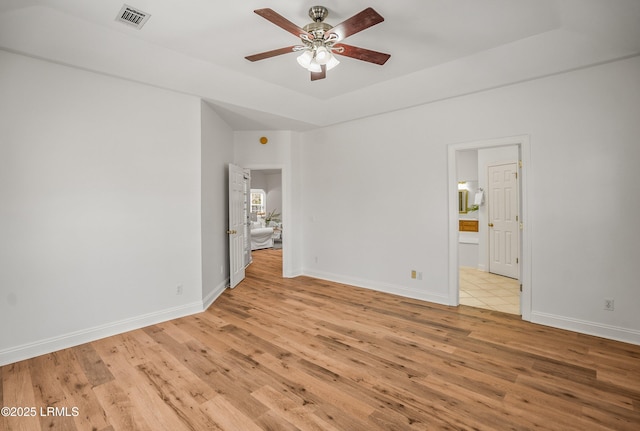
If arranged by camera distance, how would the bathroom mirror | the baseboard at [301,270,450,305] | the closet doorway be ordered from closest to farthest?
the baseboard at [301,270,450,305] < the bathroom mirror < the closet doorway

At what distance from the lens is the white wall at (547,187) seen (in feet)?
9.86

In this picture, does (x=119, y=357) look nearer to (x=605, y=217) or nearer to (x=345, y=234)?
(x=345, y=234)

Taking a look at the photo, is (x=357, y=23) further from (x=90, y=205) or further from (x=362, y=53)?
(x=90, y=205)

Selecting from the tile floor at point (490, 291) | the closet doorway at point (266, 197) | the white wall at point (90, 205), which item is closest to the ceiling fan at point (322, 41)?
the white wall at point (90, 205)

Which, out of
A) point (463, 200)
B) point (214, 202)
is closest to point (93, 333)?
point (214, 202)

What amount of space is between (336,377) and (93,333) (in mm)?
2563

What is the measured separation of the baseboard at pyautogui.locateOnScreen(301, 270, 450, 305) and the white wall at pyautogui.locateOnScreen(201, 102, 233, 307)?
1738 millimetres

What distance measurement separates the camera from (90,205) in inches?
122

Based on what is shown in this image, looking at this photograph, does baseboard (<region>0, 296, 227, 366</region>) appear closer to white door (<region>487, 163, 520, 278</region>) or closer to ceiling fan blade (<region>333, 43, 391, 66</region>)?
ceiling fan blade (<region>333, 43, 391, 66</region>)

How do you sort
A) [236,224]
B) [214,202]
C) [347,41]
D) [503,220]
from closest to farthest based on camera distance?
1. [347,41]
2. [214,202]
3. [236,224]
4. [503,220]

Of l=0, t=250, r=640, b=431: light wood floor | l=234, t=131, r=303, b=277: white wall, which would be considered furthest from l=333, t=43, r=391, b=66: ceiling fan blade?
l=234, t=131, r=303, b=277: white wall

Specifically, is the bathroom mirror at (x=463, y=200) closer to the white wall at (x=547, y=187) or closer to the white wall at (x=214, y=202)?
the white wall at (x=547, y=187)

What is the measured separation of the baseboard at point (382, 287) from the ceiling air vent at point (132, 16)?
435 cm

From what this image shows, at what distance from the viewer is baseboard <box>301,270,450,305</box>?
4.22m
